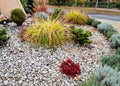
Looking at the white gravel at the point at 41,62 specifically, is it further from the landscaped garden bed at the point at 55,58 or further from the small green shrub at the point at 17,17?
the small green shrub at the point at 17,17

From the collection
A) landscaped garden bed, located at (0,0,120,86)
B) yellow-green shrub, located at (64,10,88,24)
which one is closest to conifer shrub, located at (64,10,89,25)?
yellow-green shrub, located at (64,10,88,24)

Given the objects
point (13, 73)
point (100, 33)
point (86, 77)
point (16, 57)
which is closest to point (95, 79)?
point (86, 77)

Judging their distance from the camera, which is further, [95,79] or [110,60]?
[110,60]

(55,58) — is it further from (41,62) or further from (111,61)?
(111,61)

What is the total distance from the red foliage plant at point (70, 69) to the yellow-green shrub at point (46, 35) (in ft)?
3.58

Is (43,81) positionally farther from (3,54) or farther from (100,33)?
(100,33)

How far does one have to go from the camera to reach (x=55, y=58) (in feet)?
16.8

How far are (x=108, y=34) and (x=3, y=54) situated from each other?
375 centimetres

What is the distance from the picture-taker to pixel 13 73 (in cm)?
435

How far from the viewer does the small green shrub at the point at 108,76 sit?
3.66m

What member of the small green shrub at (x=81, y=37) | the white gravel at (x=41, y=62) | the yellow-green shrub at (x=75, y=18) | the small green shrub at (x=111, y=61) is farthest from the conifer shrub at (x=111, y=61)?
the yellow-green shrub at (x=75, y=18)

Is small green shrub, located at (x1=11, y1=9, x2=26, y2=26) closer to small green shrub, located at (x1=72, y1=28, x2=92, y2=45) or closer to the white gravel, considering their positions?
the white gravel

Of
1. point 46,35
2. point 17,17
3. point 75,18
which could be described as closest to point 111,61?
point 46,35

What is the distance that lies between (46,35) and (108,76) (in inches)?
89.9
